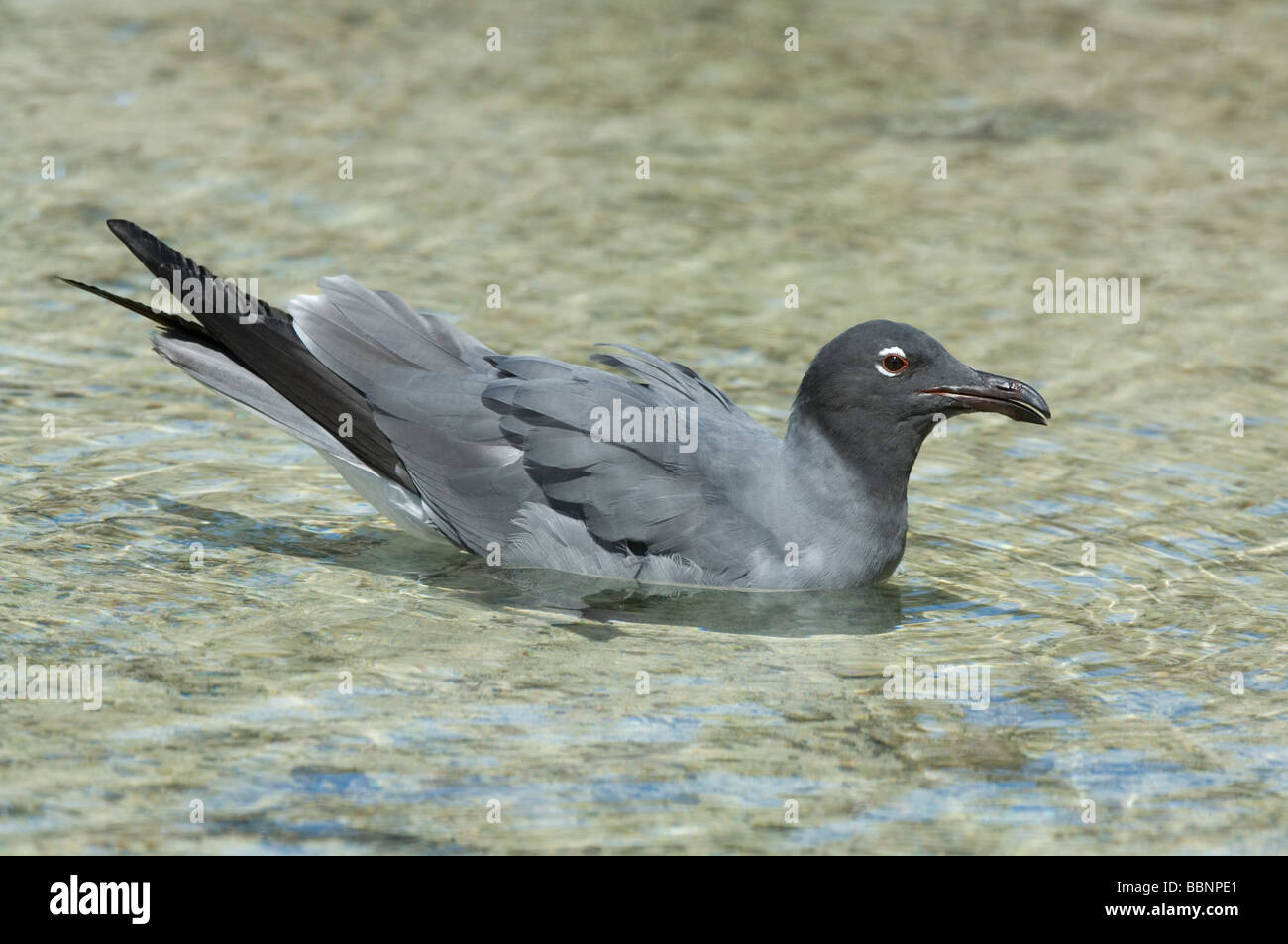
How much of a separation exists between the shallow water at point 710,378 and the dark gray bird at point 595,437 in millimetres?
199

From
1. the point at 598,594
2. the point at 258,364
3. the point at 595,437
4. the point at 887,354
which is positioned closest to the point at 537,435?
the point at 595,437

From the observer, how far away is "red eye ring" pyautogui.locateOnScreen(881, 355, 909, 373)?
687 centimetres

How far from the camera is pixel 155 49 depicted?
12805 millimetres

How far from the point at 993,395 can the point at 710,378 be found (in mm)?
2254

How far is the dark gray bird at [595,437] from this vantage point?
268 inches

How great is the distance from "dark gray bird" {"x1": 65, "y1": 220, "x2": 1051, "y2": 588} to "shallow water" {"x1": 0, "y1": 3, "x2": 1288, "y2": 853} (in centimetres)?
20

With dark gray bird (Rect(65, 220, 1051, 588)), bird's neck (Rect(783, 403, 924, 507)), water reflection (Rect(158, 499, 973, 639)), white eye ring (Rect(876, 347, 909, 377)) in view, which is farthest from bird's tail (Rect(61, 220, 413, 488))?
white eye ring (Rect(876, 347, 909, 377))

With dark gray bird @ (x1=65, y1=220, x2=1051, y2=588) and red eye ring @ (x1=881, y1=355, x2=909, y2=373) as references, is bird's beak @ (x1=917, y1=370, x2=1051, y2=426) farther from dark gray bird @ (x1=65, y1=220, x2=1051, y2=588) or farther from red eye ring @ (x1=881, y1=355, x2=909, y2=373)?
red eye ring @ (x1=881, y1=355, x2=909, y2=373)

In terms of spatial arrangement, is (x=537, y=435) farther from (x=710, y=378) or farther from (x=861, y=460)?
(x=710, y=378)

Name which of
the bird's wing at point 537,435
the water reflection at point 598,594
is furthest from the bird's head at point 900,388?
the water reflection at point 598,594

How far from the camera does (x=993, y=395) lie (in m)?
6.83

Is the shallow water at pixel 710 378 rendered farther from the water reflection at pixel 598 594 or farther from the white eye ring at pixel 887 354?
the white eye ring at pixel 887 354
